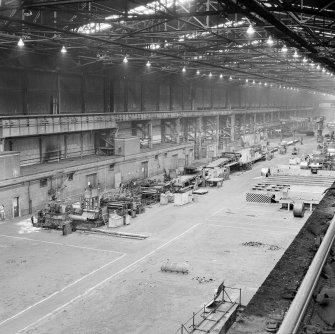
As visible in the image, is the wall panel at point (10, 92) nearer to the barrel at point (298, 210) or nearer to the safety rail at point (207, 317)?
the barrel at point (298, 210)

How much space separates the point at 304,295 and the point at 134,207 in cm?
2928

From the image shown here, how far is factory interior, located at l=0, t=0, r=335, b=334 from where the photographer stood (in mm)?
13383

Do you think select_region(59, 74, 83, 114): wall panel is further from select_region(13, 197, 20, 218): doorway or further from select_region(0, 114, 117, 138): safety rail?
select_region(13, 197, 20, 218): doorway

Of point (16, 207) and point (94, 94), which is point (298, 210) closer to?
point (16, 207)

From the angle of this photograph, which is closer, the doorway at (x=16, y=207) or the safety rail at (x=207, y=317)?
the safety rail at (x=207, y=317)

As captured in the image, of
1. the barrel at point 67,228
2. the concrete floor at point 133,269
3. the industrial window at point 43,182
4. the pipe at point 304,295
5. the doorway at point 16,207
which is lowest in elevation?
the concrete floor at point 133,269

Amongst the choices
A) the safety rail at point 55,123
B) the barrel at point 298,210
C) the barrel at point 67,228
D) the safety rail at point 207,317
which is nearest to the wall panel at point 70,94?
the safety rail at point 55,123

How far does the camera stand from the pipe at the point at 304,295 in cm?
295

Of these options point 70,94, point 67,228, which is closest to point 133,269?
point 67,228

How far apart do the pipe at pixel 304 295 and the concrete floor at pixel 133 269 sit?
11.7 metres

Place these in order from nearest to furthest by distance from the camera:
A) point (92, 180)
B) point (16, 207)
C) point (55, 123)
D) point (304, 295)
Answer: point (304, 295)
point (16, 207)
point (55, 123)
point (92, 180)

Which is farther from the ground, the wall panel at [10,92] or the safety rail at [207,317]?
the wall panel at [10,92]

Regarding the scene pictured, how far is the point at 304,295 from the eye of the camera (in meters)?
3.37

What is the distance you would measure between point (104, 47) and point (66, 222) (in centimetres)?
1506
